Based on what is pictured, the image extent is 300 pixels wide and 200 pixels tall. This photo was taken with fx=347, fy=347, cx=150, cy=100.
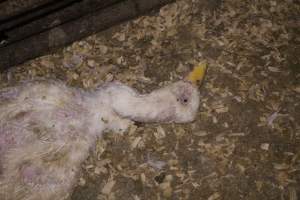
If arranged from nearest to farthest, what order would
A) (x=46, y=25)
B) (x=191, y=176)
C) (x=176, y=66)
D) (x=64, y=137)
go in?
1. (x=64, y=137)
2. (x=191, y=176)
3. (x=46, y=25)
4. (x=176, y=66)

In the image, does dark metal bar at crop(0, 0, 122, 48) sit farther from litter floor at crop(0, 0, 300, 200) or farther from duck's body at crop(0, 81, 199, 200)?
duck's body at crop(0, 81, 199, 200)

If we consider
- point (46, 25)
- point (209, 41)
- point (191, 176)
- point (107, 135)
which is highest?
point (46, 25)

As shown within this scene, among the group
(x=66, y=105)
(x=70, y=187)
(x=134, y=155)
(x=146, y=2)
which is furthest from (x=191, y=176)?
(x=146, y=2)

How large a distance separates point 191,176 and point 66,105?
1255 millimetres

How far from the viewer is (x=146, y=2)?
360 centimetres

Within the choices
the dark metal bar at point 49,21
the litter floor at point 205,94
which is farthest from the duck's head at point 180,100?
the dark metal bar at point 49,21

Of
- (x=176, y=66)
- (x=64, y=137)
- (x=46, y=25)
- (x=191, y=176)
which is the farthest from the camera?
(x=176, y=66)

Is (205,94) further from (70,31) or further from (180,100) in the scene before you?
(70,31)

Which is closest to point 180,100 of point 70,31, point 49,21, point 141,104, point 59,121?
point 141,104

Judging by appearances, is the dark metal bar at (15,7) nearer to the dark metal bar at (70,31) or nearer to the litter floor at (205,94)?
the dark metal bar at (70,31)

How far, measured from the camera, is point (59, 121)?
278 centimetres

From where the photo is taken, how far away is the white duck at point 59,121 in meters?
2.67

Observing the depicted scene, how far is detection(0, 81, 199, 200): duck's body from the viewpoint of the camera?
2.67 meters

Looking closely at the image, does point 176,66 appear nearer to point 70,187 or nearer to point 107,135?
point 107,135
